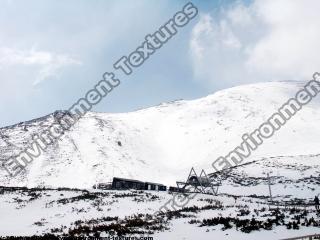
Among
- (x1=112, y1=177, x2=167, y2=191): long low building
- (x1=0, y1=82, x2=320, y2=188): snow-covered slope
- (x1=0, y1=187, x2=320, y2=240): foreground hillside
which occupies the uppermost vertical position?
(x1=0, y1=82, x2=320, y2=188): snow-covered slope

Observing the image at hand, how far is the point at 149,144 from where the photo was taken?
156500 millimetres

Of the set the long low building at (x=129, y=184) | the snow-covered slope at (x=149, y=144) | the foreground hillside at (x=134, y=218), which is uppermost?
the snow-covered slope at (x=149, y=144)

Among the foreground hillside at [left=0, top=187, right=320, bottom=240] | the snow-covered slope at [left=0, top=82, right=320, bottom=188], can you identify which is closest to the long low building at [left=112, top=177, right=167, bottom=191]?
the foreground hillside at [left=0, top=187, right=320, bottom=240]

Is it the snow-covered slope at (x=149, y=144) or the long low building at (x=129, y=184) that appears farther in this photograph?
the snow-covered slope at (x=149, y=144)

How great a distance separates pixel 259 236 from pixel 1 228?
19.8 meters

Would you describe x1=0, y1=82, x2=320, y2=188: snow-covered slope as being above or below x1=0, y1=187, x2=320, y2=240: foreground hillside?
above

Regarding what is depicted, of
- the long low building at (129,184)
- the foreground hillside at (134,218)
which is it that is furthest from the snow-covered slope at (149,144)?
the foreground hillside at (134,218)

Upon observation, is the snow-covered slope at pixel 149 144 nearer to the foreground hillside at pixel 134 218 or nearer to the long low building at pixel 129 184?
the long low building at pixel 129 184

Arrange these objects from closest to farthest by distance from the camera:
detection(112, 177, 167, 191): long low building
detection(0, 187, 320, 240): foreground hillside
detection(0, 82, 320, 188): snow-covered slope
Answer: detection(0, 187, 320, 240): foreground hillside → detection(112, 177, 167, 191): long low building → detection(0, 82, 320, 188): snow-covered slope

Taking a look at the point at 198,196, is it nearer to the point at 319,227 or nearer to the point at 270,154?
the point at 319,227

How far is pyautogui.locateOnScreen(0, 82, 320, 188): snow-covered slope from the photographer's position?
368 feet

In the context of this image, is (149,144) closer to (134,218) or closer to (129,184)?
(129,184)

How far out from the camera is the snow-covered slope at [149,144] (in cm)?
11229

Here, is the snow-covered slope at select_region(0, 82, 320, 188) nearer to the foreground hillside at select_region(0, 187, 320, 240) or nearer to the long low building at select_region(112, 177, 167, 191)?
the long low building at select_region(112, 177, 167, 191)
